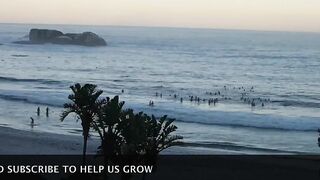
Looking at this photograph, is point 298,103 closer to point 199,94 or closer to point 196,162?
point 199,94

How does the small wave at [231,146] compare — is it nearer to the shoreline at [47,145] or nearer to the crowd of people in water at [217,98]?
the shoreline at [47,145]

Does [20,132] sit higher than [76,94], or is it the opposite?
[76,94]

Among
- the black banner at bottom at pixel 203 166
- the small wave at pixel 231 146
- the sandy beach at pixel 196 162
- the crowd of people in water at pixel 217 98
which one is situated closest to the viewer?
the black banner at bottom at pixel 203 166

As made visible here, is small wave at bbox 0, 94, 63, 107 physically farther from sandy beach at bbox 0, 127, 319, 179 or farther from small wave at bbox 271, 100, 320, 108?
small wave at bbox 271, 100, 320, 108

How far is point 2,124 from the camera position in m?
44.9

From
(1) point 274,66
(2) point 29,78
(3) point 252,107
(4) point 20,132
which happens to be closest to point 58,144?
(4) point 20,132

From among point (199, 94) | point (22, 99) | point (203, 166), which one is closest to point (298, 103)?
point (199, 94)

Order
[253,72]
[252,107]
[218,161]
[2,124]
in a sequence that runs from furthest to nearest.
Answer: [253,72]
[252,107]
[2,124]
[218,161]

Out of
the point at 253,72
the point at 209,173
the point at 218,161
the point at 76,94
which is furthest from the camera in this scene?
the point at 253,72

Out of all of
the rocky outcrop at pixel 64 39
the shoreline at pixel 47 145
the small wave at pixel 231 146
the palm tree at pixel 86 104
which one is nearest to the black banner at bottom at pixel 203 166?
the shoreline at pixel 47 145

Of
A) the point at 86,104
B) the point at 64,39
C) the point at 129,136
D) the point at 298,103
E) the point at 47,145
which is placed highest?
the point at 64,39

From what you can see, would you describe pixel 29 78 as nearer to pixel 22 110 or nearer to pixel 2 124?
pixel 22 110

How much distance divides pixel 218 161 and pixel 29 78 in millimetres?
55425

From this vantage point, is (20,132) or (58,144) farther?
(20,132)
